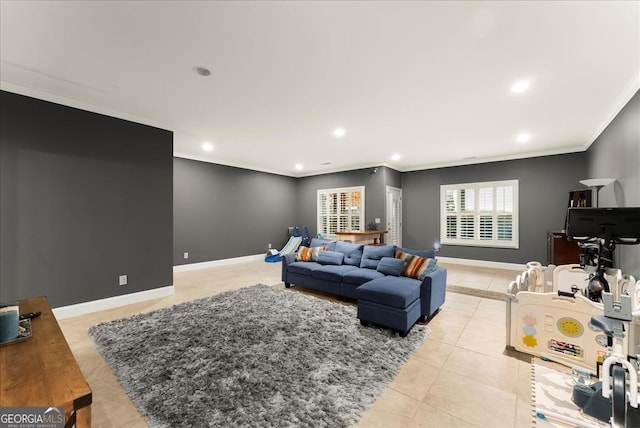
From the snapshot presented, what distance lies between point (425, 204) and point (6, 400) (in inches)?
309

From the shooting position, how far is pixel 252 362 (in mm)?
2324

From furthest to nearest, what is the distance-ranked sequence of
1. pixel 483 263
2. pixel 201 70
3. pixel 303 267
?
pixel 483 263 < pixel 303 267 < pixel 201 70

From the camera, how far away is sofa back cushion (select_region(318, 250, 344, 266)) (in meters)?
4.48

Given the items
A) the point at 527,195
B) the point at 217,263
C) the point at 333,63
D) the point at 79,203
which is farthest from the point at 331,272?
the point at 527,195

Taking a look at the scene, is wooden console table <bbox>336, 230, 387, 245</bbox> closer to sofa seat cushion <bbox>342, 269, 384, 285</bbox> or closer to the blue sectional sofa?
the blue sectional sofa

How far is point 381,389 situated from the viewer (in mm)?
2000

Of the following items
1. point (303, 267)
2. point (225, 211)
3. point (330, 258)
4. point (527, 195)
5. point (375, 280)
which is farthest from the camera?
point (225, 211)

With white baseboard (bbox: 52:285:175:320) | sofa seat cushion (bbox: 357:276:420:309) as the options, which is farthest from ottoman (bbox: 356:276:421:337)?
white baseboard (bbox: 52:285:175:320)

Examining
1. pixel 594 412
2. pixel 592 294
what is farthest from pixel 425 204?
pixel 594 412

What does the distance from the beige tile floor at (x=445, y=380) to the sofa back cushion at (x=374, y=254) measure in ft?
3.51

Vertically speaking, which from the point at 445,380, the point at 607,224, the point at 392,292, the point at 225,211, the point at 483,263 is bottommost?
the point at 445,380

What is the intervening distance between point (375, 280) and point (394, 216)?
4544 mm

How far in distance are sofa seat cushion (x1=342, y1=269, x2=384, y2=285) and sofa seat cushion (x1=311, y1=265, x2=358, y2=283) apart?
0.10 metres

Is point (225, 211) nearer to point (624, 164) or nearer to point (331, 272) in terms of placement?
point (331, 272)
